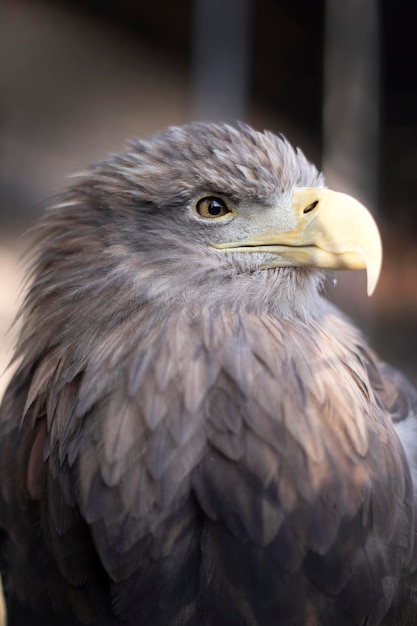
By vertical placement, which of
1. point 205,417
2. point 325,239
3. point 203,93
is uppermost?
point 203,93

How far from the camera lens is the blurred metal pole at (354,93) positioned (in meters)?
2.94

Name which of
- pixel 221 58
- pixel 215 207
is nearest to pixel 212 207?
pixel 215 207

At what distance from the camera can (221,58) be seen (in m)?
2.57

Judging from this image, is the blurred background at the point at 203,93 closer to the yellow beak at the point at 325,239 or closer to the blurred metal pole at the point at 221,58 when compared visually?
the blurred metal pole at the point at 221,58

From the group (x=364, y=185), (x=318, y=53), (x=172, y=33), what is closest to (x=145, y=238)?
(x=364, y=185)

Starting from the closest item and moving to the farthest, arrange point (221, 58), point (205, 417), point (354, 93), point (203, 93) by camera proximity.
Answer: point (205, 417) → point (221, 58) → point (203, 93) → point (354, 93)

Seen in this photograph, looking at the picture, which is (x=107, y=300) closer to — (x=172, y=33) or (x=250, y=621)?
(x=250, y=621)

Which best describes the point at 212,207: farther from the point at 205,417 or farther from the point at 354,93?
the point at 354,93

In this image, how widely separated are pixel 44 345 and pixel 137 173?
341mm

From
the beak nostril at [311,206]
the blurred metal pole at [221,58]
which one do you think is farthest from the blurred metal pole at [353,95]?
the beak nostril at [311,206]

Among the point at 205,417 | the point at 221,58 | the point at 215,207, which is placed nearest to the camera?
the point at 205,417

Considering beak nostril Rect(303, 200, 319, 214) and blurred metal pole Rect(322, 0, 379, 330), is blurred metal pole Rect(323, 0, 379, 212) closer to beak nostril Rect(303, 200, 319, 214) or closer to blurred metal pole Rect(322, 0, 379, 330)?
blurred metal pole Rect(322, 0, 379, 330)

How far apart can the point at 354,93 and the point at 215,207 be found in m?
1.93

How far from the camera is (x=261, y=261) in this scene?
1262 millimetres
